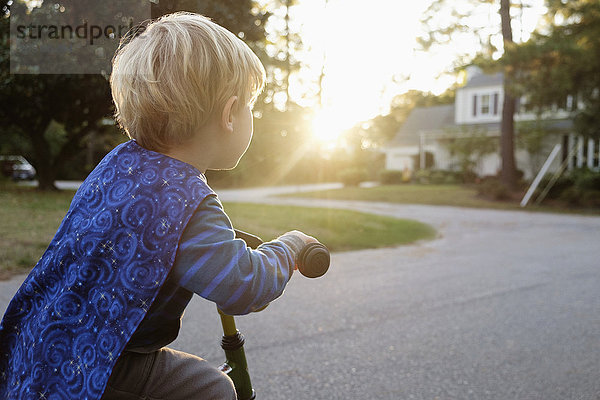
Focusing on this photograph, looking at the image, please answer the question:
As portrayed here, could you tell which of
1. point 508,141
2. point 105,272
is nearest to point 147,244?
point 105,272

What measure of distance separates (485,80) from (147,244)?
3580 centimetres

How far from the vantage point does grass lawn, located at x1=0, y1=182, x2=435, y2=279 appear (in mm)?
6304

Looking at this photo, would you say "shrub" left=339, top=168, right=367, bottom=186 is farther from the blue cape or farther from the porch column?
the blue cape

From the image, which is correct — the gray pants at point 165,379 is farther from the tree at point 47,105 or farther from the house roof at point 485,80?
the house roof at point 485,80

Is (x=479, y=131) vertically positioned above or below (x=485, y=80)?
below

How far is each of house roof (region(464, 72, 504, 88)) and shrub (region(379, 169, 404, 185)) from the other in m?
7.24

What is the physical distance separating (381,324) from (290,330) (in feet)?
2.36

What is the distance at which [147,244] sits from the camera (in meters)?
1.22

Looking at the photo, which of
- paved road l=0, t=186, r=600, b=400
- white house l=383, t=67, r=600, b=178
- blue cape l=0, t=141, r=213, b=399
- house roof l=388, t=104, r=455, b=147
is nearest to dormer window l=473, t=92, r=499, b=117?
white house l=383, t=67, r=600, b=178

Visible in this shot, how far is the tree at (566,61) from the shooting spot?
56.8 ft

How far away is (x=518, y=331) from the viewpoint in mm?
4133

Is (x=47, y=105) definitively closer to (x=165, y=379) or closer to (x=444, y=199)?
(x=165, y=379)

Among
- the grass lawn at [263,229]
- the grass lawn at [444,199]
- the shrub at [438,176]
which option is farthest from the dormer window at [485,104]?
the grass lawn at [263,229]

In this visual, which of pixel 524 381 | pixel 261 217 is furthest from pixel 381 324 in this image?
pixel 261 217
